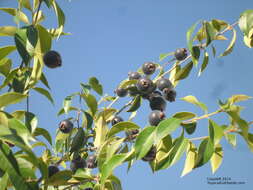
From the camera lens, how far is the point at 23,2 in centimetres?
138

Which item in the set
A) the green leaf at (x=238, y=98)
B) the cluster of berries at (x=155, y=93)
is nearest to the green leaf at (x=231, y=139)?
the green leaf at (x=238, y=98)

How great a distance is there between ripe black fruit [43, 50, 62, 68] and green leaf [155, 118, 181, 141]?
22.3 inches

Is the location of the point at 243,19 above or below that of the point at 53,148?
above

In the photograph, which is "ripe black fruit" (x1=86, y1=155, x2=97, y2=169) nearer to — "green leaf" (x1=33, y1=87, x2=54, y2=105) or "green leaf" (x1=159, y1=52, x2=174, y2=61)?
"green leaf" (x1=33, y1=87, x2=54, y2=105)

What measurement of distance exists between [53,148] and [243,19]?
3.23ft

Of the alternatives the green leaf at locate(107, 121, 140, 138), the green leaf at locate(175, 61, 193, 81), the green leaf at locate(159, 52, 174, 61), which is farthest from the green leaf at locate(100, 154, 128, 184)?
the green leaf at locate(159, 52, 174, 61)

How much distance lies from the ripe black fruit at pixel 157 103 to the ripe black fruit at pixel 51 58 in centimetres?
41

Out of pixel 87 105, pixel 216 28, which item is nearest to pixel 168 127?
pixel 87 105

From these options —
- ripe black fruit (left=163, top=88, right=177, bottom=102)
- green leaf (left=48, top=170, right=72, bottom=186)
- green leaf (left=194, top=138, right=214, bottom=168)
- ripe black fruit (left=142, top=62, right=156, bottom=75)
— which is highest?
ripe black fruit (left=142, top=62, right=156, bottom=75)

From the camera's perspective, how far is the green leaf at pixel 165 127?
38.4 inches

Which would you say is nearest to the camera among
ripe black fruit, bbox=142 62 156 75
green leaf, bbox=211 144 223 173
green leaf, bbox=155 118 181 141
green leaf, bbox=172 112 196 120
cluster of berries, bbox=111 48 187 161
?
green leaf, bbox=155 118 181 141

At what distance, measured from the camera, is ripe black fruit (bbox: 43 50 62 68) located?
134cm

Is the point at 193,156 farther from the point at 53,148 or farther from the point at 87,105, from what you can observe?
the point at 53,148

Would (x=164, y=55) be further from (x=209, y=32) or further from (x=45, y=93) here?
(x=45, y=93)
